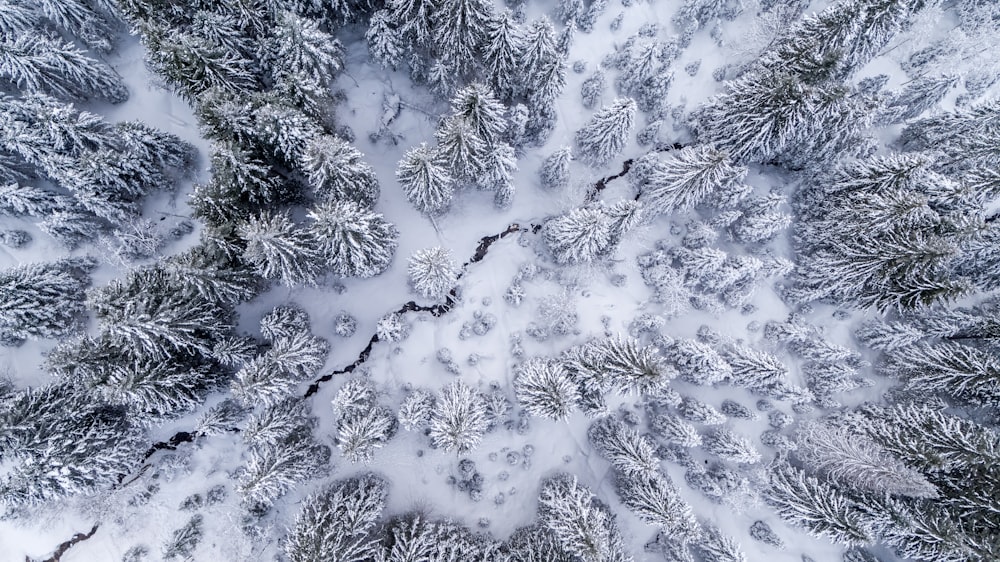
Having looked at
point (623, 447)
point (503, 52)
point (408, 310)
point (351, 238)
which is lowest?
point (623, 447)

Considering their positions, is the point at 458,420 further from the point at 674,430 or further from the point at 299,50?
the point at 299,50

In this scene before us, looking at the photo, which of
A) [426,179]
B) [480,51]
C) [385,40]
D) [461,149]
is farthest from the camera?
[385,40]

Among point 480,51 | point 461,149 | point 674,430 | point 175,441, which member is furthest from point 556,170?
point 175,441

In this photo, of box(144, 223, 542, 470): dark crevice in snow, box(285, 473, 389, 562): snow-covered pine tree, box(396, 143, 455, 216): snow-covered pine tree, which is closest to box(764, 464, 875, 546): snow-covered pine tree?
box(144, 223, 542, 470): dark crevice in snow

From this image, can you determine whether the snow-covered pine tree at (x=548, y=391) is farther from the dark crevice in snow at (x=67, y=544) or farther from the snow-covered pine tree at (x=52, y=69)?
the snow-covered pine tree at (x=52, y=69)

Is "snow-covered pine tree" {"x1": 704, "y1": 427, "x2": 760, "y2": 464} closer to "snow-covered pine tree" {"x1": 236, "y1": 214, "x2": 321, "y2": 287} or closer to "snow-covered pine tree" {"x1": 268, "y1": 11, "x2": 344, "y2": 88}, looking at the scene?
"snow-covered pine tree" {"x1": 236, "y1": 214, "x2": 321, "y2": 287}

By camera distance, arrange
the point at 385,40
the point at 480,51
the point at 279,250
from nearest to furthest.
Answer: the point at 279,250, the point at 480,51, the point at 385,40
